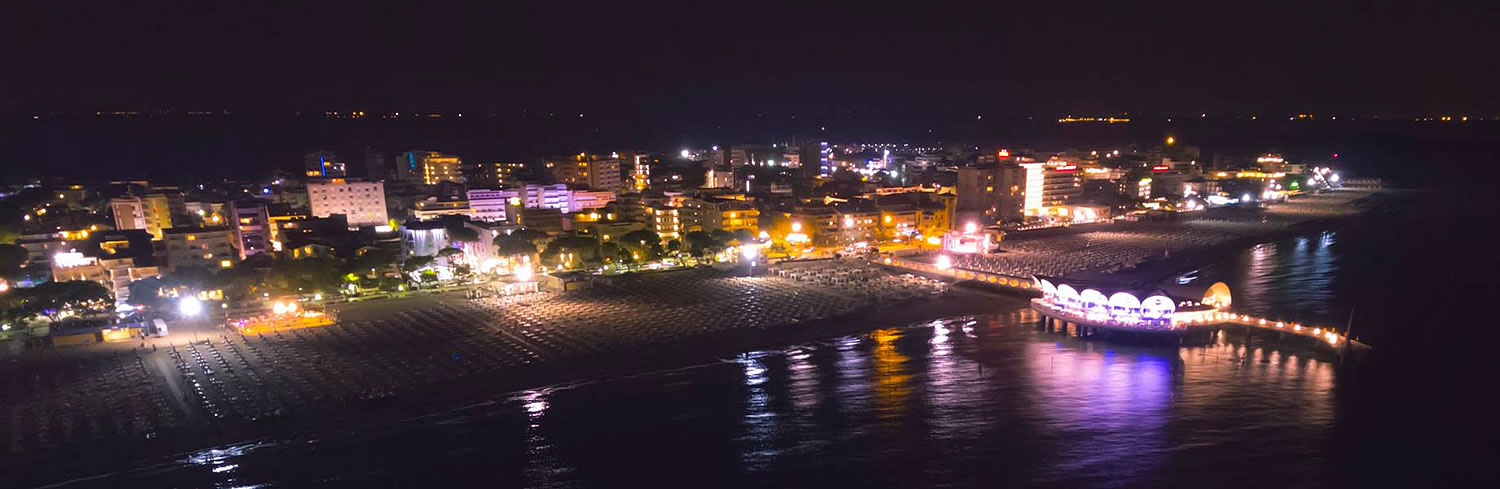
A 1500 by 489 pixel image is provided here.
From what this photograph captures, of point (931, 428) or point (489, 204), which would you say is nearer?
point (931, 428)

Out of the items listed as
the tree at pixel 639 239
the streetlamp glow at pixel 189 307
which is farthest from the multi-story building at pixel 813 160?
the streetlamp glow at pixel 189 307

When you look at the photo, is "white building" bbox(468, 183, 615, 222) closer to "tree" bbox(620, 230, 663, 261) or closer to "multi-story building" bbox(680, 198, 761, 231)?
"multi-story building" bbox(680, 198, 761, 231)

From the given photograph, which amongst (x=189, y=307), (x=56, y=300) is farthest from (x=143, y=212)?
(x=189, y=307)

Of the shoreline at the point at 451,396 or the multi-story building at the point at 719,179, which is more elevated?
the multi-story building at the point at 719,179

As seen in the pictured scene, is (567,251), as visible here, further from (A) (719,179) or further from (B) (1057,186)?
(B) (1057,186)

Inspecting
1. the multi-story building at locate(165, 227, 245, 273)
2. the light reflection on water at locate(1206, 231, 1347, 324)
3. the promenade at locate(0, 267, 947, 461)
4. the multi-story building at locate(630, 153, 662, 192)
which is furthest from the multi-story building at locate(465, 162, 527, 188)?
the light reflection on water at locate(1206, 231, 1347, 324)

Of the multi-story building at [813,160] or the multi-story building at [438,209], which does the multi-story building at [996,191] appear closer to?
the multi-story building at [813,160]
